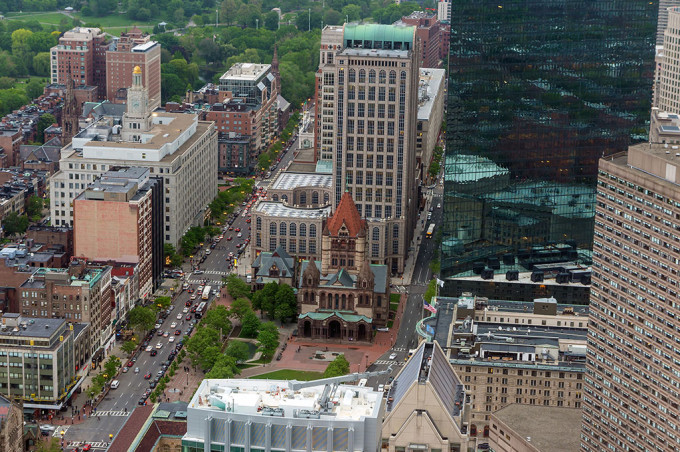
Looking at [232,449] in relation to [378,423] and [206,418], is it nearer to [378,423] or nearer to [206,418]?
[206,418]

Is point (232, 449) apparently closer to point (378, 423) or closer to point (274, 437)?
point (274, 437)

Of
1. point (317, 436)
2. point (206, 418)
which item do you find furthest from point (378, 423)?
point (206, 418)

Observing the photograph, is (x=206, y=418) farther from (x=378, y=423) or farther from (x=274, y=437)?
(x=378, y=423)

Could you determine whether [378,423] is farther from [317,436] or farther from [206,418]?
[206,418]

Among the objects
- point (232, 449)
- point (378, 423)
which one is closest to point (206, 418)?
point (232, 449)
